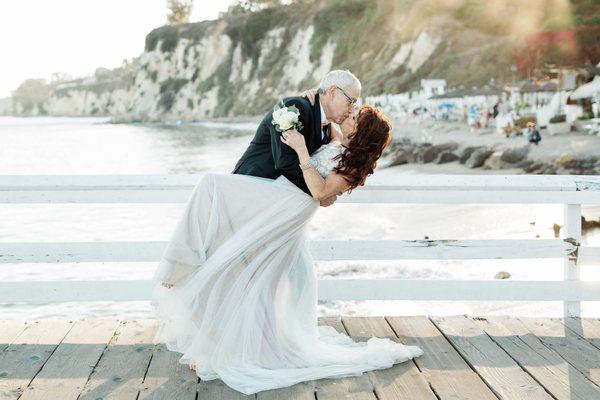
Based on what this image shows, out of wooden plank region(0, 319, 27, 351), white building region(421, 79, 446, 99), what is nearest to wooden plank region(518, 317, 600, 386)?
wooden plank region(0, 319, 27, 351)

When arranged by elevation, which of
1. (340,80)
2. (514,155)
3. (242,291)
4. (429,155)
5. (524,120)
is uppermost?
(340,80)

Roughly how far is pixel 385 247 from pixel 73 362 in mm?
1916

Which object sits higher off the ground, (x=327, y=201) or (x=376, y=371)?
(x=327, y=201)

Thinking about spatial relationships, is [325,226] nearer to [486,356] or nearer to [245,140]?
[486,356]

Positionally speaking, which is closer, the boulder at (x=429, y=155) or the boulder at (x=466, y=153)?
the boulder at (x=466, y=153)

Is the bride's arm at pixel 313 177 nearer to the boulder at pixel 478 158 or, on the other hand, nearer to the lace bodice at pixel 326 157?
the lace bodice at pixel 326 157

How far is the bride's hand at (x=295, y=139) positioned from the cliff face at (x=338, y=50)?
37766 millimetres

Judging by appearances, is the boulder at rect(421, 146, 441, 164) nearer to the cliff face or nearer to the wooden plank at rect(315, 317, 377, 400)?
the cliff face

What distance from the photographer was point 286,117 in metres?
3.25

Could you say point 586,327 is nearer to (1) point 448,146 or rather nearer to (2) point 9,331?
(2) point 9,331

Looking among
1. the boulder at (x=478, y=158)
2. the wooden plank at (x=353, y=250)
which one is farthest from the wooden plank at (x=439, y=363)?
the boulder at (x=478, y=158)

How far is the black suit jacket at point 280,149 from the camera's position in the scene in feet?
11.1

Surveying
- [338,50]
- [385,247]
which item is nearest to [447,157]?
[385,247]

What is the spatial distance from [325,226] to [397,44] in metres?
40.4
